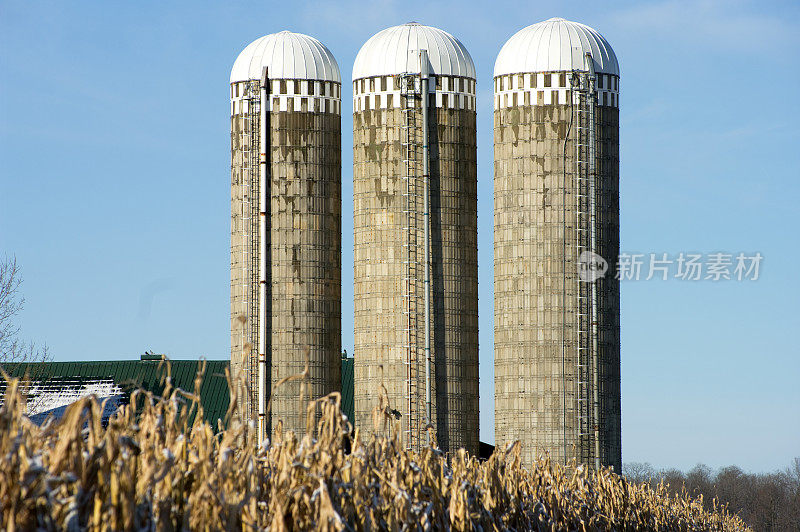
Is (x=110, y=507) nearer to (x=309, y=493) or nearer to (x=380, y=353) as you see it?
(x=309, y=493)

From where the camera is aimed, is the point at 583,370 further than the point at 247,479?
Yes

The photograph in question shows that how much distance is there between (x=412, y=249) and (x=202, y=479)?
3223 centimetres

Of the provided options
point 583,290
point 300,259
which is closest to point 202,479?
point 583,290

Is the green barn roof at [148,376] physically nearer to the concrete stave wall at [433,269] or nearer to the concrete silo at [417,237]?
the concrete stave wall at [433,269]

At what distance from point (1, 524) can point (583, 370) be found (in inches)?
1356

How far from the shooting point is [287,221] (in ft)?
137

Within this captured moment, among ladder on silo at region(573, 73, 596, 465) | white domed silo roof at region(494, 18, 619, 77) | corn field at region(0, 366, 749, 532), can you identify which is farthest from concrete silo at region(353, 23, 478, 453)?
corn field at region(0, 366, 749, 532)

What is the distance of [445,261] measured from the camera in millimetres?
40656

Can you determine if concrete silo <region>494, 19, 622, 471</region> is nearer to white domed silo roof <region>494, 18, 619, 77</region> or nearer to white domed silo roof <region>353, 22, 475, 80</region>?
white domed silo roof <region>494, 18, 619, 77</region>

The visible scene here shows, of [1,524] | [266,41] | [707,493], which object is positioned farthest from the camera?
[707,493]

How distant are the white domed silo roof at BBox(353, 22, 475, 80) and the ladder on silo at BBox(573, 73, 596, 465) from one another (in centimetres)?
446

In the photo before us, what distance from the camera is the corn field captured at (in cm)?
729

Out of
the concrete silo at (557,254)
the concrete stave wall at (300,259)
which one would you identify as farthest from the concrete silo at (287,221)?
the concrete silo at (557,254)

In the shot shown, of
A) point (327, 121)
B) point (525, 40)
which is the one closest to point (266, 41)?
point (327, 121)
